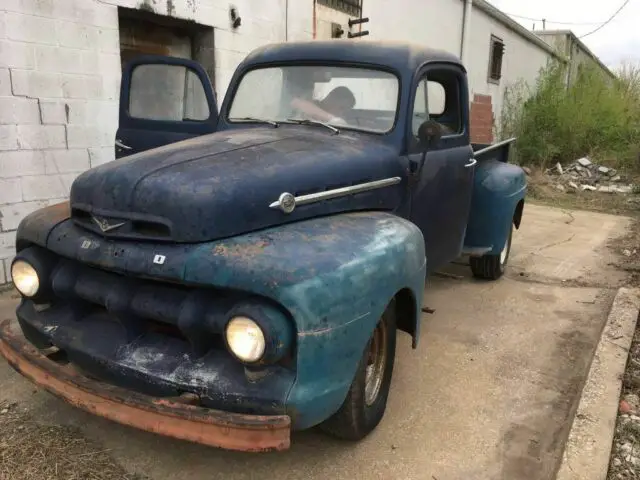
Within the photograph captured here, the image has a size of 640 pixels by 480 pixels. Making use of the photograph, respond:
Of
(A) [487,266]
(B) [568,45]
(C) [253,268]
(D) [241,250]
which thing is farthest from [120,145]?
(B) [568,45]

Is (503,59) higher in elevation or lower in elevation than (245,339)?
higher

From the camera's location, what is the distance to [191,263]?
7.05 feet

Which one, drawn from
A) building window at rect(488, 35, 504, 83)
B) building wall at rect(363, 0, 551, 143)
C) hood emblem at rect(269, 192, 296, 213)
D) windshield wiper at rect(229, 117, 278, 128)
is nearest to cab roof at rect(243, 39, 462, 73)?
windshield wiper at rect(229, 117, 278, 128)

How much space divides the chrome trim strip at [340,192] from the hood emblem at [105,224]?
647 millimetres

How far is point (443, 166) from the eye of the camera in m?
3.70

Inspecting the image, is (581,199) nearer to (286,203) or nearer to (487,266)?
(487,266)

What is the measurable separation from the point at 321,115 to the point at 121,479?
2.20 metres

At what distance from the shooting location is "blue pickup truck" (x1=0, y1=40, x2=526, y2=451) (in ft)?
6.72

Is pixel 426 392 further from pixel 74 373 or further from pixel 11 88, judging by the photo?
pixel 11 88

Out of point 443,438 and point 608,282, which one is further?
point 608,282

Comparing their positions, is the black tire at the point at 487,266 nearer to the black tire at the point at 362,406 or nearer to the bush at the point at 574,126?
the black tire at the point at 362,406

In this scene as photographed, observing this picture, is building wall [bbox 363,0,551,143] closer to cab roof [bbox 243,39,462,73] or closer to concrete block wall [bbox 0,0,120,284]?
concrete block wall [bbox 0,0,120,284]

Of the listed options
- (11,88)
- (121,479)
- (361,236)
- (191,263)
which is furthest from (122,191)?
(11,88)

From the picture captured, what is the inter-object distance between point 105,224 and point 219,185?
509 millimetres
